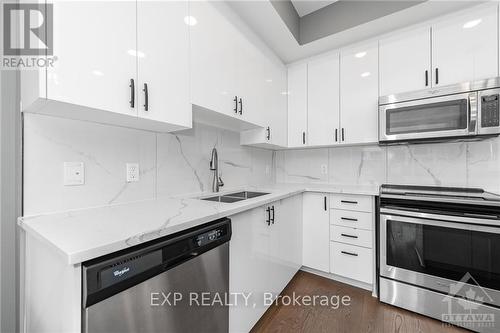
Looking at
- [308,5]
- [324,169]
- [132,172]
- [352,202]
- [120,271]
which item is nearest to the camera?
[120,271]

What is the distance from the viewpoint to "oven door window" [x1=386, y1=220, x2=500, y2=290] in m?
1.46

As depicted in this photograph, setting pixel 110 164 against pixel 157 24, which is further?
pixel 110 164

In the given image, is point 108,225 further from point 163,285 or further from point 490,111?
point 490,111

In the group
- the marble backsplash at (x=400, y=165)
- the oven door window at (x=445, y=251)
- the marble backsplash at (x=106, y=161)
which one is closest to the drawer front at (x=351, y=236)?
the oven door window at (x=445, y=251)

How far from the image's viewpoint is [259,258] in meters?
1.49

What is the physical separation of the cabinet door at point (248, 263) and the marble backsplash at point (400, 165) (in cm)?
142

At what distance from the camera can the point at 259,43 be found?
6.77ft

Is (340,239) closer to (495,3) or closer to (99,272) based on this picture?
(99,272)

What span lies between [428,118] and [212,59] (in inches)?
70.9

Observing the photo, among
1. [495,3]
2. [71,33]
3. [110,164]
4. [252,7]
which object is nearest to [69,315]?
[110,164]

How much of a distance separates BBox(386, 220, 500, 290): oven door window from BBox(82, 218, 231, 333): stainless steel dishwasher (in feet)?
4.78

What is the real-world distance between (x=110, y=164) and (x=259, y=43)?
5.50ft

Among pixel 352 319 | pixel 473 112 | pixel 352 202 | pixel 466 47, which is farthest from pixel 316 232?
pixel 466 47

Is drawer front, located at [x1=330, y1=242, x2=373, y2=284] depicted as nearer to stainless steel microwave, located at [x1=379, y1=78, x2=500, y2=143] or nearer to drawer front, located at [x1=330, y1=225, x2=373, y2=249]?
drawer front, located at [x1=330, y1=225, x2=373, y2=249]
